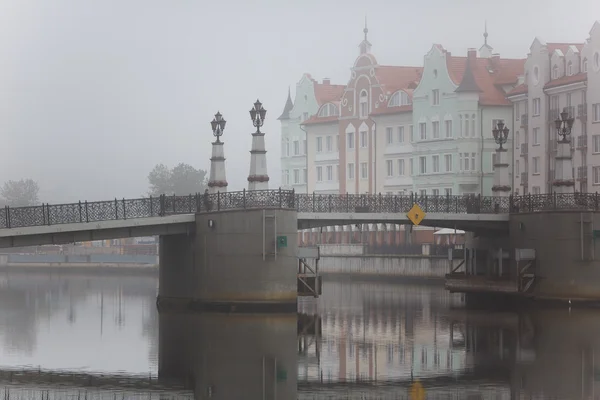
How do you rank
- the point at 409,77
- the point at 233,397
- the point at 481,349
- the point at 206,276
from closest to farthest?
1. the point at 233,397
2. the point at 481,349
3. the point at 206,276
4. the point at 409,77

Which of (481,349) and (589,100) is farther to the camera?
(589,100)

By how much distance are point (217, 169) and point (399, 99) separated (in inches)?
2152

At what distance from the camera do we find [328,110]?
130m

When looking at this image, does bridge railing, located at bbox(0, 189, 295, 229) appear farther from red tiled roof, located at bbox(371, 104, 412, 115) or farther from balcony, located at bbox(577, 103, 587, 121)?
red tiled roof, located at bbox(371, 104, 412, 115)

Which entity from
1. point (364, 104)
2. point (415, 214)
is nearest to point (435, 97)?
point (364, 104)

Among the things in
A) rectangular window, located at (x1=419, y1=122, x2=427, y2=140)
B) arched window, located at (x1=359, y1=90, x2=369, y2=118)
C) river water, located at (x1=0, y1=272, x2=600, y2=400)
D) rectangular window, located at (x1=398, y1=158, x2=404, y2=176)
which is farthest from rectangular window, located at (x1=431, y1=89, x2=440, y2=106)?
river water, located at (x1=0, y1=272, x2=600, y2=400)

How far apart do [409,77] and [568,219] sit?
201ft

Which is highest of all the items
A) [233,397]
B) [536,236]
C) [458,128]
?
[458,128]

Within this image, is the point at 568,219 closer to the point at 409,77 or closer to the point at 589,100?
the point at 589,100

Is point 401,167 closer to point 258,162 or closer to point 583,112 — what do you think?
point 583,112

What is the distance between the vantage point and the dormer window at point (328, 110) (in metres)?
128

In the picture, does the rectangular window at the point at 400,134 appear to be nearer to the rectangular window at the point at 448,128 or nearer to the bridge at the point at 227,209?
the rectangular window at the point at 448,128

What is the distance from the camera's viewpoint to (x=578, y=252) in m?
63.1

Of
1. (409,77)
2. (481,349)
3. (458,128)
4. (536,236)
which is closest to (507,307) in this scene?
(536,236)
